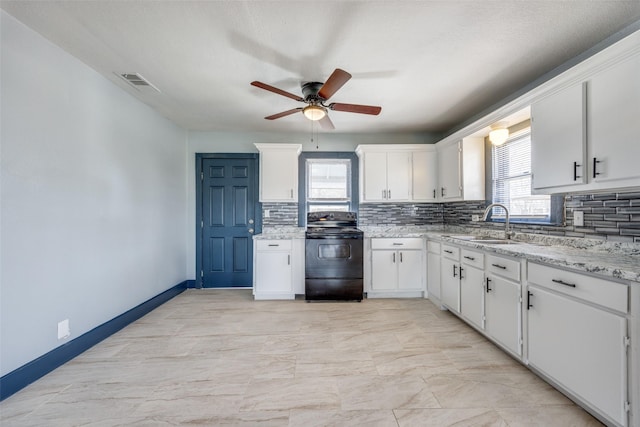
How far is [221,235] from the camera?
4.20 m

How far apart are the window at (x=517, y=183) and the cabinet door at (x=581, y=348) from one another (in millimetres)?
1112

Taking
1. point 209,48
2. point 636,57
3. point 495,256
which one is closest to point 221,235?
point 209,48

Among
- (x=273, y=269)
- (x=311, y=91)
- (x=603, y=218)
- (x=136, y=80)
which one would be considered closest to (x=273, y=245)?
(x=273, y=269)

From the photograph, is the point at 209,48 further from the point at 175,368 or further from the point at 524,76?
the point at 524,76

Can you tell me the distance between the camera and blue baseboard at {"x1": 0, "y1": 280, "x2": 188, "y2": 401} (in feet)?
5.65

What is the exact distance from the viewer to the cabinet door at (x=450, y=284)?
9.31 ft

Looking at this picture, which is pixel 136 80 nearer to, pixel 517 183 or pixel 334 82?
pixel 334 82

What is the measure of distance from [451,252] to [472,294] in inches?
20.9

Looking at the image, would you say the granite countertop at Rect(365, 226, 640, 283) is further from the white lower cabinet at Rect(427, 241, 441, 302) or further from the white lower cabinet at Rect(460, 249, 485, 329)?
the white lower cabinet at Rect(427, 241, 441, 302)

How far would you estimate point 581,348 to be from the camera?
1.50 meters

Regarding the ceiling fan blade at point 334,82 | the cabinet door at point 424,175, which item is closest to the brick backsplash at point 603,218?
the cabinet door at point 424,175

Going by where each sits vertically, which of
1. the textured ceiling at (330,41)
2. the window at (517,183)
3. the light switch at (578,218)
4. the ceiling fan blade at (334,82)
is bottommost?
the light switch at (578,218)

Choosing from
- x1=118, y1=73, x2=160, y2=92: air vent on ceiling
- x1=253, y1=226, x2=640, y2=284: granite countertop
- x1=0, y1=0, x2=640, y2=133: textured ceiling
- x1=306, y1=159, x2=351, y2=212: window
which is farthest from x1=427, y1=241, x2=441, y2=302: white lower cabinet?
x1=118, y1=73, x2=160, y2=92: air vent on ceiling

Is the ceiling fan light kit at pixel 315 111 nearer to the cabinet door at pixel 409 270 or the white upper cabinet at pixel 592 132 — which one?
the white upper cabinet at pixel 592 132
